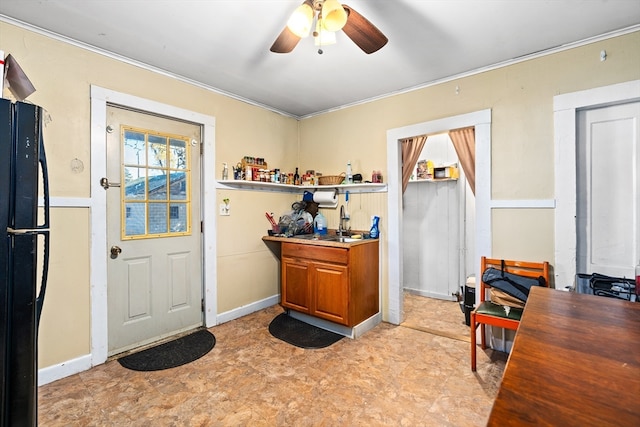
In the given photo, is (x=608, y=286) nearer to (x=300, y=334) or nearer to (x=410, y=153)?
(x=410, y=153)

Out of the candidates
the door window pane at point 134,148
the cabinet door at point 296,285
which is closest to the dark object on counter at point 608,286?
the cabinet door at point 296,285

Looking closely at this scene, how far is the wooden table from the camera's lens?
1.79 ft

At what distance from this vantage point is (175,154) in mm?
2826

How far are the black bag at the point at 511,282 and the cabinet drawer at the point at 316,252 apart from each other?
1.21m

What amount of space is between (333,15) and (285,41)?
42 cm

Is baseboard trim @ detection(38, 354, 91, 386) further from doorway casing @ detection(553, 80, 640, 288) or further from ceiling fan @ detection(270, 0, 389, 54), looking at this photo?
doorway casing @ detection(553, 80, 640, 288)

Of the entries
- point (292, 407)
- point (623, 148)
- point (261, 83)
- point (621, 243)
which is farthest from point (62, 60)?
point (621, 243)

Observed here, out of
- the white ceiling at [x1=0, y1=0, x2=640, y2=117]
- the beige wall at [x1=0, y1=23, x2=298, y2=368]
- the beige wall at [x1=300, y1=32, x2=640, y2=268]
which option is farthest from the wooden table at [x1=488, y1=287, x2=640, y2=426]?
the beige wall at [x1=0, y1=23, x2=298, y2=368]

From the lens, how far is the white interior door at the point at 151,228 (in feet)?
8.07

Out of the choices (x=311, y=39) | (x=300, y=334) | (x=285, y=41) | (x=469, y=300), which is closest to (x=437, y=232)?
(x=469, y=300)

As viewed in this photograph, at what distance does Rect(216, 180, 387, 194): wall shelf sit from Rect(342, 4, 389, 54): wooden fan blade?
1.55 metres

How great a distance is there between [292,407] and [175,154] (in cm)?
→ 237

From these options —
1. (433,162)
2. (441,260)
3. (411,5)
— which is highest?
(411,5)

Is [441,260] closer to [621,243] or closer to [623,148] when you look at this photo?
[621,243]
